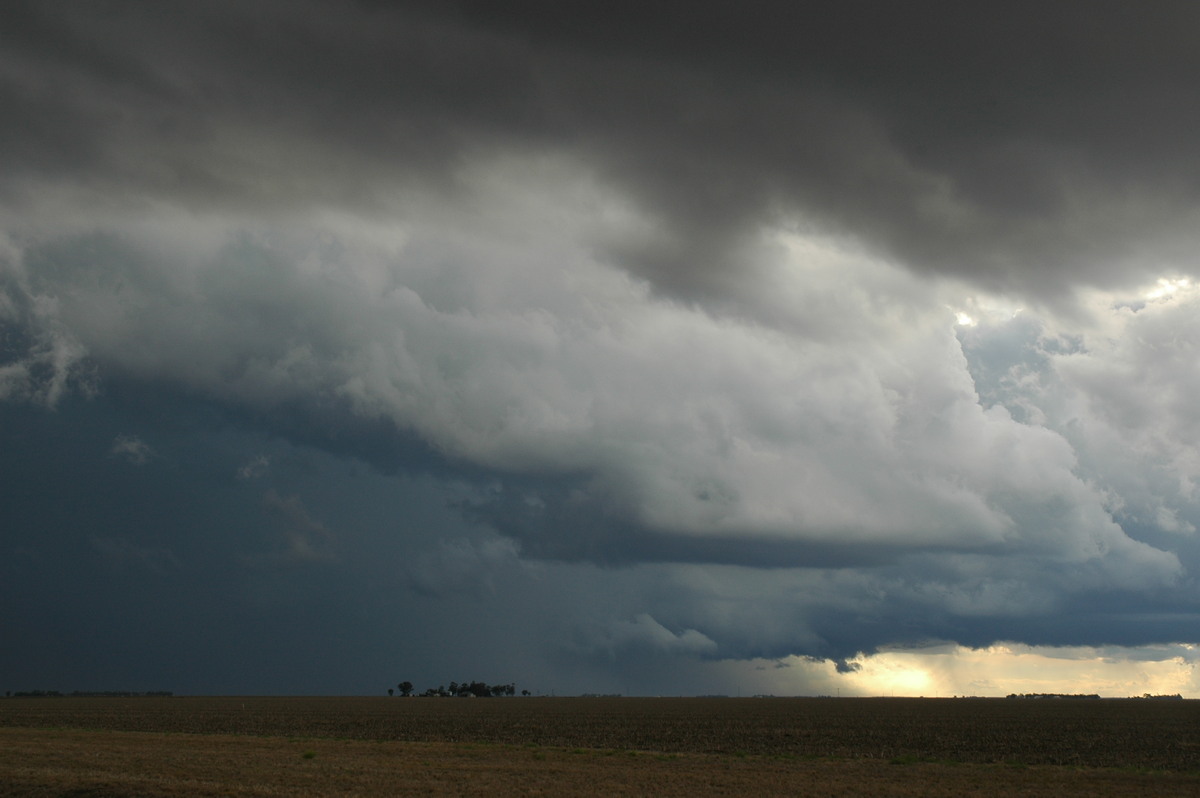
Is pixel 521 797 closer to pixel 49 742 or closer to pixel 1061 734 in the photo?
pixel 49 742

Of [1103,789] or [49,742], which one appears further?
[49,742]

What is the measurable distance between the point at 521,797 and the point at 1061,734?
6128 cm

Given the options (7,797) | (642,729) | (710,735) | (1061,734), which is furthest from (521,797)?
(1061,734)

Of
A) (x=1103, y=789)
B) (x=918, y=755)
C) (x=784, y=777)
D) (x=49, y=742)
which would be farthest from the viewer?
(x=49, y=742)

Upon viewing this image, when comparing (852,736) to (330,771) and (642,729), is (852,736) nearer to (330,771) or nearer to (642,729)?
(642,729)

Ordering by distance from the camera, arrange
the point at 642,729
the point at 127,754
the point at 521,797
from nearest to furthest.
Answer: the point at 521,797, the point at 127,754, the point at 642,729

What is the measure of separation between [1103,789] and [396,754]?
35444 mm

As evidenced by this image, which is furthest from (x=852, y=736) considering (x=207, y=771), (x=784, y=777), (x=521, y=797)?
(x=207, y=771)

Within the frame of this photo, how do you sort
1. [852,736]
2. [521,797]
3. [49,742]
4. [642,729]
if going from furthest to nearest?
[642,729], [852,736], [49,742], [521,797]

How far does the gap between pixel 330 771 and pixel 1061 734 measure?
63.8 m

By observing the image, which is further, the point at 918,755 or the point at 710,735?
the point at 710,735

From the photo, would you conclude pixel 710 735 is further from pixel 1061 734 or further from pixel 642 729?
pixel 1061 734

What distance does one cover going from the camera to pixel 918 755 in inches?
2101

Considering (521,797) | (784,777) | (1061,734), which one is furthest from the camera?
(1061,734)
